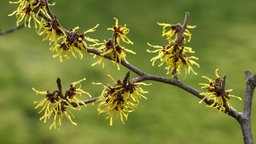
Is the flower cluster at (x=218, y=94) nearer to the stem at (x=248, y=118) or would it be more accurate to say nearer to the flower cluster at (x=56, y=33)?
the stem at (x=248, y=118)

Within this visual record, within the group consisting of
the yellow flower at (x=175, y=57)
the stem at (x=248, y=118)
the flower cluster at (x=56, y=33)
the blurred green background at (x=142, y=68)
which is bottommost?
the blurred green background at (x=142, y=68)

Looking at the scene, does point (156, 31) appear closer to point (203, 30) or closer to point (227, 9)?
point (203, 30)

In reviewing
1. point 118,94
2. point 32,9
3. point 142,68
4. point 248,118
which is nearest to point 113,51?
point 118,94

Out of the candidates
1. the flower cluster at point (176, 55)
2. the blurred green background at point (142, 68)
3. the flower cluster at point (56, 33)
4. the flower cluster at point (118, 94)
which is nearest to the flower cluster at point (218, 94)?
the flower cluster at point (176, 55)

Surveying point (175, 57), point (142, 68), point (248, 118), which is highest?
point (175, 57)

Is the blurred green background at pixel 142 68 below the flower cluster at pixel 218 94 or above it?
below

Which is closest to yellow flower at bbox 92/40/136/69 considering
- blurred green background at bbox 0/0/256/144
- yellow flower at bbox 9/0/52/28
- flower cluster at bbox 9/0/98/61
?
flower cluster at bbox 9/0/98/61

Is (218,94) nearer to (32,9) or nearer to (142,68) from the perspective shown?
(32,9)

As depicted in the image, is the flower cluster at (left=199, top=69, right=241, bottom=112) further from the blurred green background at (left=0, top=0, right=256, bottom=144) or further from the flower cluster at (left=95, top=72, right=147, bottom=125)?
the blurred green background at (left=0, top=0, right=256, bottom=144)

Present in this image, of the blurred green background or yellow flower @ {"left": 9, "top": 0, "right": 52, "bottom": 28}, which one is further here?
Answer: the blurred green background
